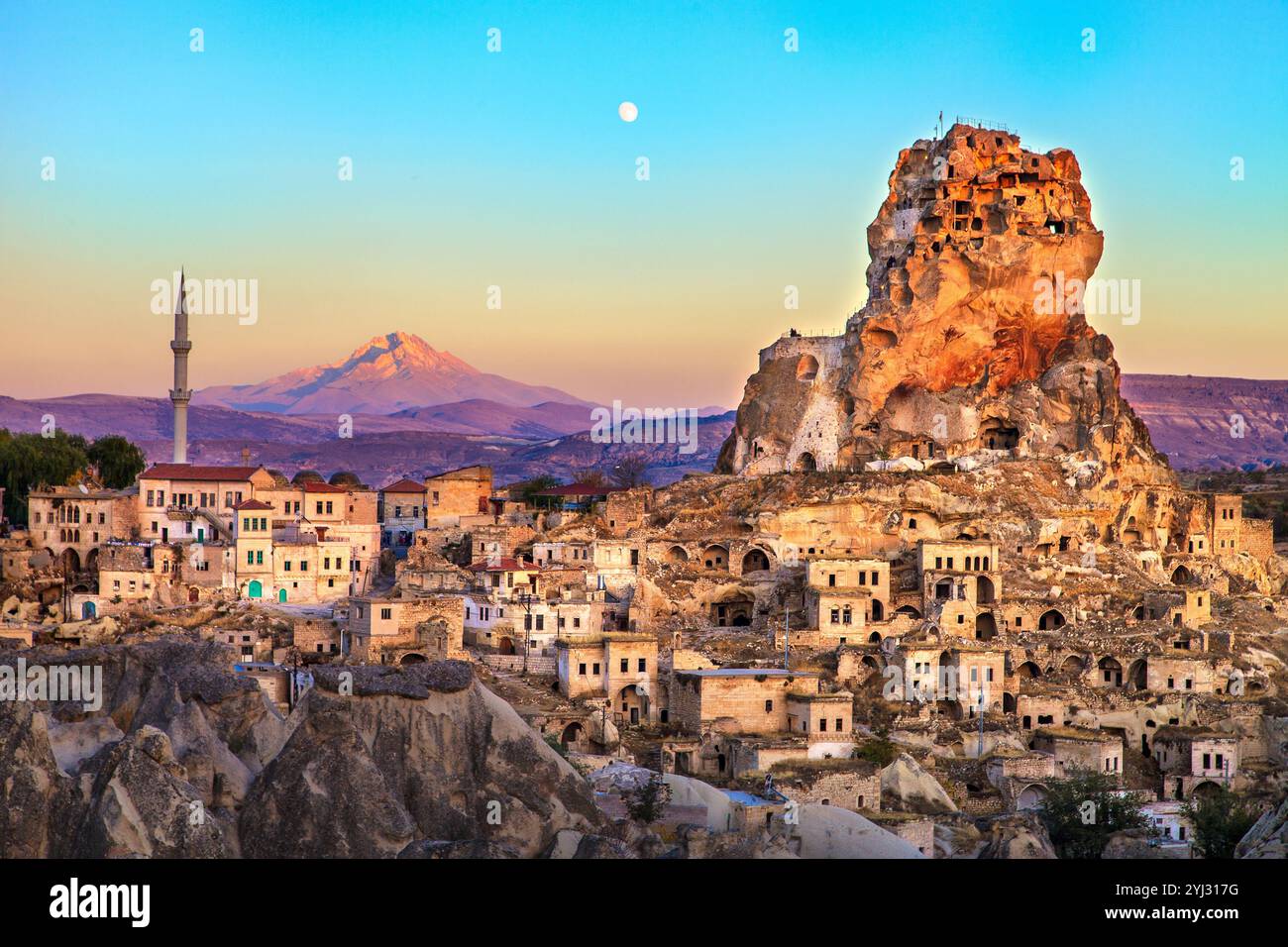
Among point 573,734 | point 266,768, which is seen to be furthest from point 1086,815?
point 266,768

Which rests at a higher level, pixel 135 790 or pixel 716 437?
pixel 716 437

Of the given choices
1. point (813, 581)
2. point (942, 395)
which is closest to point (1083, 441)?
point (942, 395)

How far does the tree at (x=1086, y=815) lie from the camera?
45281mm

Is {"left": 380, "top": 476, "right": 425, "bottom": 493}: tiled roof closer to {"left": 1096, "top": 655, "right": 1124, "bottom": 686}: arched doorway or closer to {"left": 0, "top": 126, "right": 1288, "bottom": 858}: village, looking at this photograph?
{"left": 0, "top": 126, "right": 1288, "bottom": 858}: village

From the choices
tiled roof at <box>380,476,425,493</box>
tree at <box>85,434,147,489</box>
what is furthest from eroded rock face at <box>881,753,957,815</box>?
tree at <box>85,434,147,489</box>

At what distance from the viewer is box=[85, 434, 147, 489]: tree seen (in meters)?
84.9

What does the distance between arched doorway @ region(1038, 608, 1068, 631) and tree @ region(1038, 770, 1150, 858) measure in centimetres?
1521

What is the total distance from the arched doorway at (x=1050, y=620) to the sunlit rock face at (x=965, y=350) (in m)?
12.7

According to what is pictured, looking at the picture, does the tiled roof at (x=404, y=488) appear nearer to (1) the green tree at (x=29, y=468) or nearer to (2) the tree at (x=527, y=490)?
(2) the tree at (x=527, y=490)

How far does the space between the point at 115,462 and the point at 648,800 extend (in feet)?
174

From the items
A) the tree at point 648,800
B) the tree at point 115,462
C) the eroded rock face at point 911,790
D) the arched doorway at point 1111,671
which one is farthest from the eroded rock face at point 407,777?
the tree at point 115,462
